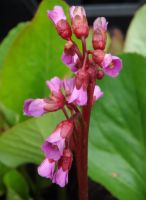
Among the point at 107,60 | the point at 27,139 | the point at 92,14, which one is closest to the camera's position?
the point at 107,60

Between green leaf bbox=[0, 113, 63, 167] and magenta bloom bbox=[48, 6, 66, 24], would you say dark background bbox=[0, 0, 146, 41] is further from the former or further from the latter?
magenta bloom bbox=[48, 6, 66, 24]

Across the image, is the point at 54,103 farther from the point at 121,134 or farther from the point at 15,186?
the point at 15,186

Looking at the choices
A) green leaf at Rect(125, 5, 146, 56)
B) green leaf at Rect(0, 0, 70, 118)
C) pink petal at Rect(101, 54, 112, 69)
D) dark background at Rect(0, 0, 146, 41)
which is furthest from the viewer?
dark background at Rect(0, 0, 146, 41)

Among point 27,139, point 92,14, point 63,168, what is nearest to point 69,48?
point 63,168

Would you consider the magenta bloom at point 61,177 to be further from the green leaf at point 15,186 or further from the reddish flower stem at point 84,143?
the green leaf at point 15,186

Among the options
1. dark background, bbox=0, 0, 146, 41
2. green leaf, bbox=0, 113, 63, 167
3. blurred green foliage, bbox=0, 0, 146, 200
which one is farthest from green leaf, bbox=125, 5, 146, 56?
dark background, bbox=0, 0, 146, 41

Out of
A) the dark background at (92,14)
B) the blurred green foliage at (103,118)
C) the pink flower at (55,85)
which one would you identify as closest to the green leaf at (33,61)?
the blurred green foliage at (103,118)
